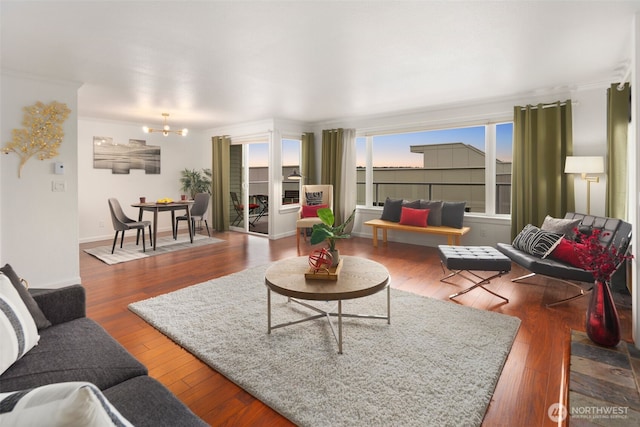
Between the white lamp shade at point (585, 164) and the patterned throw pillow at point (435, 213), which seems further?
the patterned throw pillow at point (435, 213)

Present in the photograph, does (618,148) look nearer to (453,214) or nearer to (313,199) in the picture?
(453,214)

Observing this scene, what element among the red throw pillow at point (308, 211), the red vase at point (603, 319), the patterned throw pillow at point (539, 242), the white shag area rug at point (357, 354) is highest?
the red throw pillow at point (308, 211)

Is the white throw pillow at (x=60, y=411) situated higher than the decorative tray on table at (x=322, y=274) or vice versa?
the white throw pillow at (x=60, y=411)

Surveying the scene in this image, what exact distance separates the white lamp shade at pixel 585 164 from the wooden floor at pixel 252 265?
1367 mm

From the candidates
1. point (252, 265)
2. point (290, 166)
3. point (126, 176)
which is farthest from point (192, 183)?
point (252, 265)

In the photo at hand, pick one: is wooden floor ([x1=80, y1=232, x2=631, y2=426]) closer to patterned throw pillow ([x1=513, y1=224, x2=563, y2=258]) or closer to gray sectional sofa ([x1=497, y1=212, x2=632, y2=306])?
gray sectional sofa ([x1=497, y1=212, x2=632, y2=306])

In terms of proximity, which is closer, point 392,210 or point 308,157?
point 392,210

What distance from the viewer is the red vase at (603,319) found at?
225cm

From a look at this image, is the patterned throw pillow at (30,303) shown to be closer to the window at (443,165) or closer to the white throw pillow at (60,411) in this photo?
the white throw pillow at (60,411)

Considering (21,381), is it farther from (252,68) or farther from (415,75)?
(415,75)

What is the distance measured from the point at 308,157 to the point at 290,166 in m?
0.45


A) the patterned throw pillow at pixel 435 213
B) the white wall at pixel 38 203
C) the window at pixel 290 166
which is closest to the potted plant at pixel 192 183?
the window at pixel 290 166

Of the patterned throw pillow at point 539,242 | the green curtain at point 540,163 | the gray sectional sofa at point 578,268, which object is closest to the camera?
the gray sectional sofa at point 578,268

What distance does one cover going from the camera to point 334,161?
6.69m
